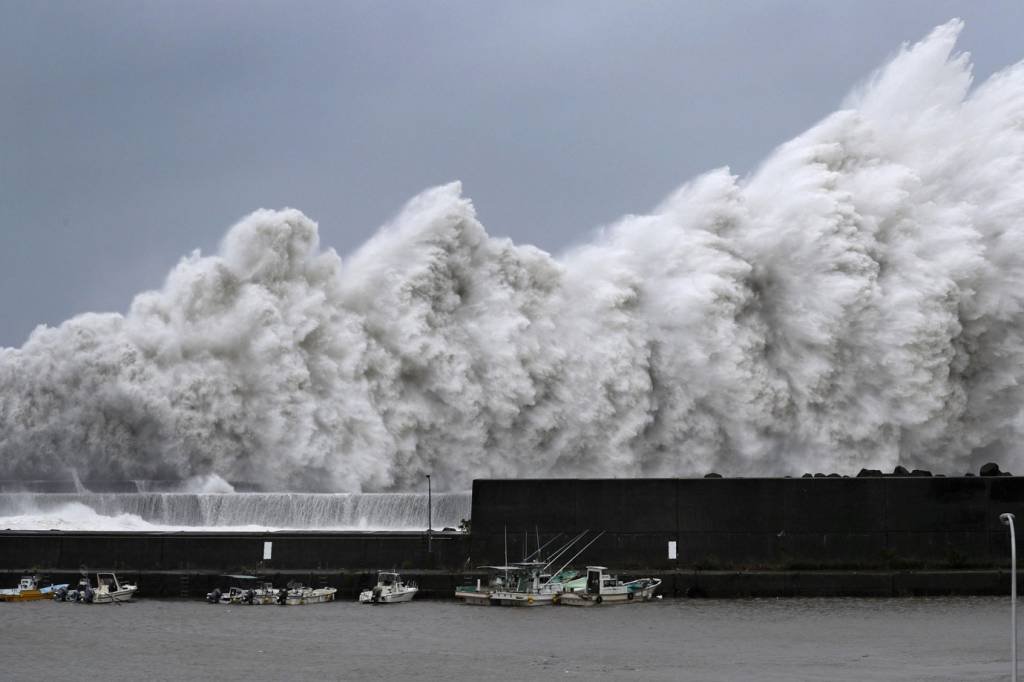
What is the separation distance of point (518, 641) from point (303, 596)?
689 centimetres

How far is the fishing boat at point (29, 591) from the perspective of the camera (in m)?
32.0

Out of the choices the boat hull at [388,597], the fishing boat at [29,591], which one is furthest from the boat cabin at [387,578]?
the fishing boat at [29,591]

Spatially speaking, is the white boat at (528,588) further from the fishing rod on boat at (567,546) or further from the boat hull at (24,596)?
the boat hull at (24,596)

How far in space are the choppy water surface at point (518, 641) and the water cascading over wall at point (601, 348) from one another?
13.7 meters

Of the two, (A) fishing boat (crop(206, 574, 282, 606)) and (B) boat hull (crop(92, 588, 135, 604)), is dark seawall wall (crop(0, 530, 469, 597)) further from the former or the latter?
(B) boat hull (crop(92, 588, 135, 604))

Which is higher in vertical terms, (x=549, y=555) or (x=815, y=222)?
(x=815, y=222)

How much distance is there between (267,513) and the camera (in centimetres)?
3697

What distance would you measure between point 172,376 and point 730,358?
16020 millimetres

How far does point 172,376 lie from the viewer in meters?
44.2

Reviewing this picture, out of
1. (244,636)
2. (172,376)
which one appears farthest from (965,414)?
(244,636)

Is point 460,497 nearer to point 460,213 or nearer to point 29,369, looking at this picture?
point 460,213

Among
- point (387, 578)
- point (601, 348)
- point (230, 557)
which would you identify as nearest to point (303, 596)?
point (387, 578)

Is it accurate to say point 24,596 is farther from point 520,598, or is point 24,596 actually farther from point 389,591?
point 520,598

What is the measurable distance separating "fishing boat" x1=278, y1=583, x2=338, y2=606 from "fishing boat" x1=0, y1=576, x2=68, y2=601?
189 inches
